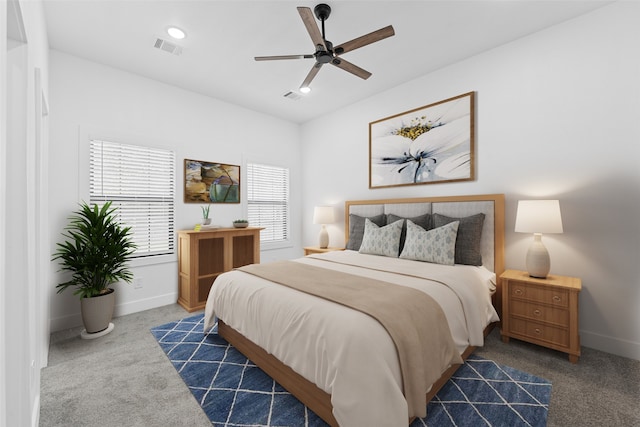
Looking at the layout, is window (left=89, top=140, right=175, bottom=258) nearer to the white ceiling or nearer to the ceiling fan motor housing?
the white ceiling

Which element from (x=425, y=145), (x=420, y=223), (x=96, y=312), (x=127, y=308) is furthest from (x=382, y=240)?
(x=127, y=308)

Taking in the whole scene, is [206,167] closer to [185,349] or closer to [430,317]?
[185,349]

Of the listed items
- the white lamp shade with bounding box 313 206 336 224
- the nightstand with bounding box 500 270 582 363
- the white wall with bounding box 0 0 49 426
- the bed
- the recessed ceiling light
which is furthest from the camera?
the white lamp shade with bounding box 313 206 336 224

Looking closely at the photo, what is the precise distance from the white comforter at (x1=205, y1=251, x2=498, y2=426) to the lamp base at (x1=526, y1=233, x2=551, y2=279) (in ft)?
1.18

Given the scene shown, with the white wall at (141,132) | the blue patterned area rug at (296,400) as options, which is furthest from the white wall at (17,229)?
the white wall at (141,132)

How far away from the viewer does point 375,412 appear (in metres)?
1.30

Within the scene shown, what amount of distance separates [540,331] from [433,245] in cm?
112

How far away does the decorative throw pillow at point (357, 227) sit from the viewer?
3.80 metres

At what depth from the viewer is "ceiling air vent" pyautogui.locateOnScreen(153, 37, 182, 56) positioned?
9.43 ft

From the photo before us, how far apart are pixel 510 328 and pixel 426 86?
2935mm

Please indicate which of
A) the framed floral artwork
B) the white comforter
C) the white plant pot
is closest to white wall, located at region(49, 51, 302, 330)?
the white plant pot

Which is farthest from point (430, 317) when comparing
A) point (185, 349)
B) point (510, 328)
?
point (185, 349)

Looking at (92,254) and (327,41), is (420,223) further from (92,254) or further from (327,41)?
(92,254)

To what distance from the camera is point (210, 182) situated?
420 cm
